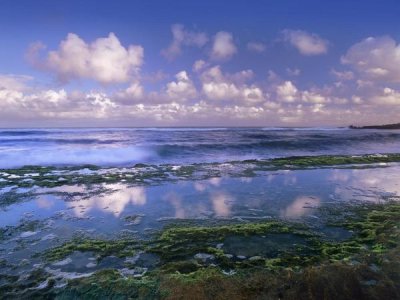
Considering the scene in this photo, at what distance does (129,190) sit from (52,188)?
3437 millimetres

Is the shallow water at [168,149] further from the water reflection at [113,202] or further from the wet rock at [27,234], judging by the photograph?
the wet rock at [27,234]

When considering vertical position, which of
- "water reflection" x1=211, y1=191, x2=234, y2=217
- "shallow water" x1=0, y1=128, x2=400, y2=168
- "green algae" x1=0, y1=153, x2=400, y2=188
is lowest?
"shallow water" x1=0, y1=128, x2=400, y2=168

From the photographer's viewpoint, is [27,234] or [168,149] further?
[168,149]

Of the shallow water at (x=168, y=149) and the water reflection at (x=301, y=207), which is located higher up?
the water reflection at (x=301, y=207)

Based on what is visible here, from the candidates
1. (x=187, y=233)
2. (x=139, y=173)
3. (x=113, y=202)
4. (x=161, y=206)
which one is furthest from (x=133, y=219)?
(x=139, y=173)

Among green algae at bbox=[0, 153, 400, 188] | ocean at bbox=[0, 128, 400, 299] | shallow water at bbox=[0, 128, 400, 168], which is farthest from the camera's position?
shallow water at bbox=[0, 128, 400, 168]

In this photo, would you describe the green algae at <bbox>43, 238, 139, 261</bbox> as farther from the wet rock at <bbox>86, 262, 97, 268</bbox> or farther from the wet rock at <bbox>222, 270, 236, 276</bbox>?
the wet rock at <bbox>222, 270, 236, 276</bbox>

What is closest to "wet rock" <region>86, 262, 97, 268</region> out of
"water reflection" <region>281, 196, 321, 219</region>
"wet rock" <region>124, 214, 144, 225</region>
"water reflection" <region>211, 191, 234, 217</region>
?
"wet rock" <region>124, 214, 144, 225</region>

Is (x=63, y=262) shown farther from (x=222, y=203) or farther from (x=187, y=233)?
(x=222, y=203)

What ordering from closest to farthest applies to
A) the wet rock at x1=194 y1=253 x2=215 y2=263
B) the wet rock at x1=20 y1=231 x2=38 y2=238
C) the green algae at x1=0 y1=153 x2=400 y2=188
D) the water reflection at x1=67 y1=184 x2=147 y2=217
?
the wet rock at x1=194 y1=253 x2=215 y2=263 → the wet rock at x1=20 y1=231 x2=38 y2=238 → the water reflection at x1=67 y1=184 x2=147 y2=217 → the green algae at x1=0 y1=153 x2=400 y2=188

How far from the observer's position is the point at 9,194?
1295 cm

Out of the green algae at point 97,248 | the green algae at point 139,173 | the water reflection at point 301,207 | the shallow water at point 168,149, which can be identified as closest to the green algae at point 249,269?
the green algae at point 97,248

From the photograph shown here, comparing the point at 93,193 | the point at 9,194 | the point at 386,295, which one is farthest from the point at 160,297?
the point at 9,194

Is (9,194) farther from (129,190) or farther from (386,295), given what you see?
(386,295)
